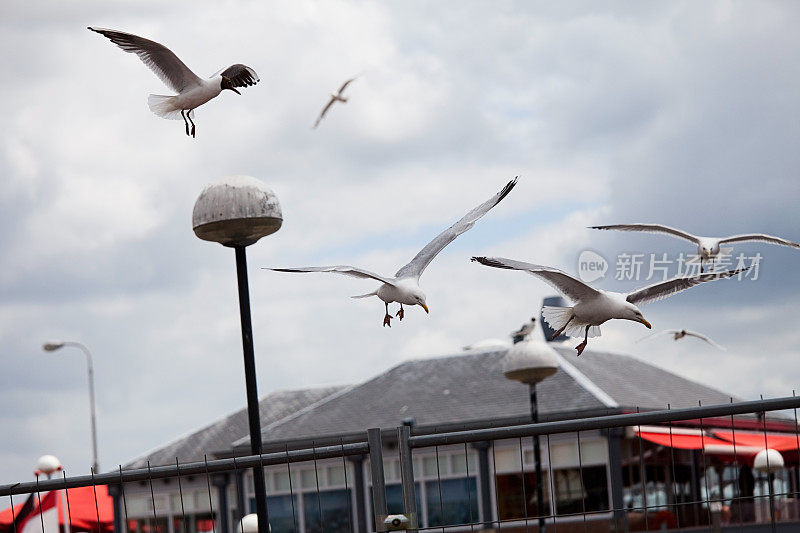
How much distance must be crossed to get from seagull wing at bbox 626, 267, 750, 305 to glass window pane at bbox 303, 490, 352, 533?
2350cm

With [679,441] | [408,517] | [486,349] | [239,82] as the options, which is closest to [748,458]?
[679,441]

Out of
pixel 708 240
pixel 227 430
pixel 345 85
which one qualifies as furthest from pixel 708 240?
pixel 227 430

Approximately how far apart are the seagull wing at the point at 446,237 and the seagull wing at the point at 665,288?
1.31 m

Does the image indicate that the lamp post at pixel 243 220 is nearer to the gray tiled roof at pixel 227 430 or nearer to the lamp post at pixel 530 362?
the lamp post at pixel 530 362

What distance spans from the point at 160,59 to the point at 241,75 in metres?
0.67

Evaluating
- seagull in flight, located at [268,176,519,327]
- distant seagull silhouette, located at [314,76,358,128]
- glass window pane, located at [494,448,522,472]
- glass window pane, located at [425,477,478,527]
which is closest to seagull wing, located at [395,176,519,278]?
seagull in flight, located at [268,176,519,327]

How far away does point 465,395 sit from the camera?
35562 millimetres

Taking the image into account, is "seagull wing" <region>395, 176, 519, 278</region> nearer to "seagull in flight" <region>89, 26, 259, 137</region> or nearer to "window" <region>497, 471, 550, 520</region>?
"seagull in flight" <region>89, 26, 259, 137</region>

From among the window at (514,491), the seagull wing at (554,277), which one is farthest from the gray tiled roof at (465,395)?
the seagull wing at (554,277)

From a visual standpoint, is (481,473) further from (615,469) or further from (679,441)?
(679,441)

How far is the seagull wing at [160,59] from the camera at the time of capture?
9.80 metres

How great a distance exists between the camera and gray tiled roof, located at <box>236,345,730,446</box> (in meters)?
33.7

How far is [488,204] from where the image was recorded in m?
10.6

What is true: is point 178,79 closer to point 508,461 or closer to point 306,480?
point 508,461
